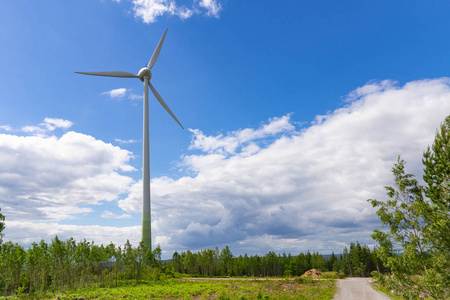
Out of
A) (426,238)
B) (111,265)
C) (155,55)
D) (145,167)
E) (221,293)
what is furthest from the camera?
(155,55)

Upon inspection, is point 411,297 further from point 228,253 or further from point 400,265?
point 228,253

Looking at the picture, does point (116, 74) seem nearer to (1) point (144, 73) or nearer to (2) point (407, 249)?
(1) point (144, 73)

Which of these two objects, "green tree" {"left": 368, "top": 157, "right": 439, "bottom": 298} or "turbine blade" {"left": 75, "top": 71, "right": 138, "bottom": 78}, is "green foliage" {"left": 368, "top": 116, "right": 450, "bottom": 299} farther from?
"turbine blade" {"left": 75, "top": 71, "right": 138, "bottom": 78}

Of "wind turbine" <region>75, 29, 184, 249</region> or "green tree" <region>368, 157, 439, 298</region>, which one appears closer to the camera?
"green tree" <region>368, 157, 439, 298</region>

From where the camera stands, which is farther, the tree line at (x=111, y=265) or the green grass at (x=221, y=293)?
the tree line at (x=111, y=265)

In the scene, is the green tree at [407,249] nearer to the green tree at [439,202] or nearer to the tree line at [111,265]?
the green tree at [439,202]

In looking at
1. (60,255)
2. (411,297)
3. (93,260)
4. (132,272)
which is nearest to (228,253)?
(132,272)

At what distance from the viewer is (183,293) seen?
164 feet

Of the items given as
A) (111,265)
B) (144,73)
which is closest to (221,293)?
(111,265)

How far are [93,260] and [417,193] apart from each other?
244ft

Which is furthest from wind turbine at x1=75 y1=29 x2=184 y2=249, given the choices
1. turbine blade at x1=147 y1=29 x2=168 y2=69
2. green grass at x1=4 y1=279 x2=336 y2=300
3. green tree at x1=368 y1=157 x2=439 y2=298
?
green tree at x1=368 y1=157 x2=439 y2=298

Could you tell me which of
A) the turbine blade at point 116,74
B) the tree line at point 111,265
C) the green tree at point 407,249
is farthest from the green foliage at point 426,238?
the turbine blade at point 116,74

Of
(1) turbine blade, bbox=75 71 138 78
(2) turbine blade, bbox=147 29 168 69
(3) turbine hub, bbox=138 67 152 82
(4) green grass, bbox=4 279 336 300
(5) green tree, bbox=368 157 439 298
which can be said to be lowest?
(4) green grass, bbox=4 279 336 300

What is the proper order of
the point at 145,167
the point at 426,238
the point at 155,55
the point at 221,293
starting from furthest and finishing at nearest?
the point at 155,55, the point at 145,167, the point at 221,293, the point at 426,238
